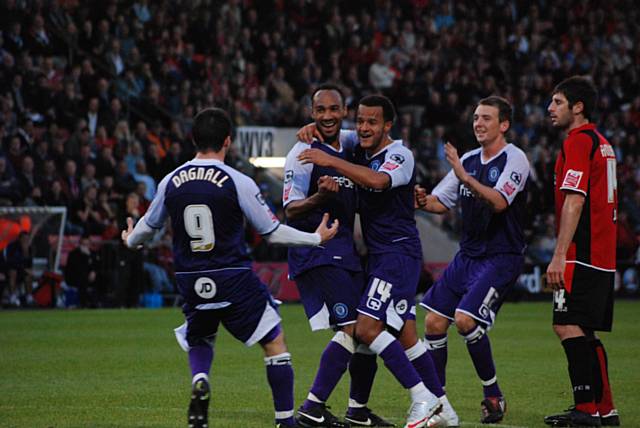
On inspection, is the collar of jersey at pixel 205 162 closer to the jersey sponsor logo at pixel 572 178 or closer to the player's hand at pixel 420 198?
the player's hand at pixel 420 198

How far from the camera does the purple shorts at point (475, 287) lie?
912 cm

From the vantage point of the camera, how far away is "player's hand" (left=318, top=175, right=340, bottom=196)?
8.02m

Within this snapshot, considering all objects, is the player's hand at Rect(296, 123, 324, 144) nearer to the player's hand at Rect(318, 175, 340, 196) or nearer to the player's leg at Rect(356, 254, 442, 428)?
the player's hand at Rect(318, 175, 340, 196)

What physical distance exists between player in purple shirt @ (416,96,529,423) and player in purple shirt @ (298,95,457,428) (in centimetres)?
48

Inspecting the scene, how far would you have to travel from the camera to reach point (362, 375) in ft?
29.0

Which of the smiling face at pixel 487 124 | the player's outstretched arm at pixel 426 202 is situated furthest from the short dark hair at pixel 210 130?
the smiling face at pixel 487 124

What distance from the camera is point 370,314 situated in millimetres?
8414

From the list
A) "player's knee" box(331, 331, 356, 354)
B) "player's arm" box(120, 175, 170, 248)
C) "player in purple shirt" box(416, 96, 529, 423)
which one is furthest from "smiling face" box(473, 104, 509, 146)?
"player's arm" box(120, 175, 170, 248)

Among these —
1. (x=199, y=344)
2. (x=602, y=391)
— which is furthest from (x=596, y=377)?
(x=199, y=344)

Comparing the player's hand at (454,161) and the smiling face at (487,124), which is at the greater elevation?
the smiling face at (487,124)

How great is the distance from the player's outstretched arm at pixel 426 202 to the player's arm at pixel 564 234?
44.5 inches

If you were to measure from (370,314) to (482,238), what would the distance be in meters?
1.38

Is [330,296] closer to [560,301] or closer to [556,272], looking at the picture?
[556,272]

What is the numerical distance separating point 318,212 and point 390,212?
0.53 metres
